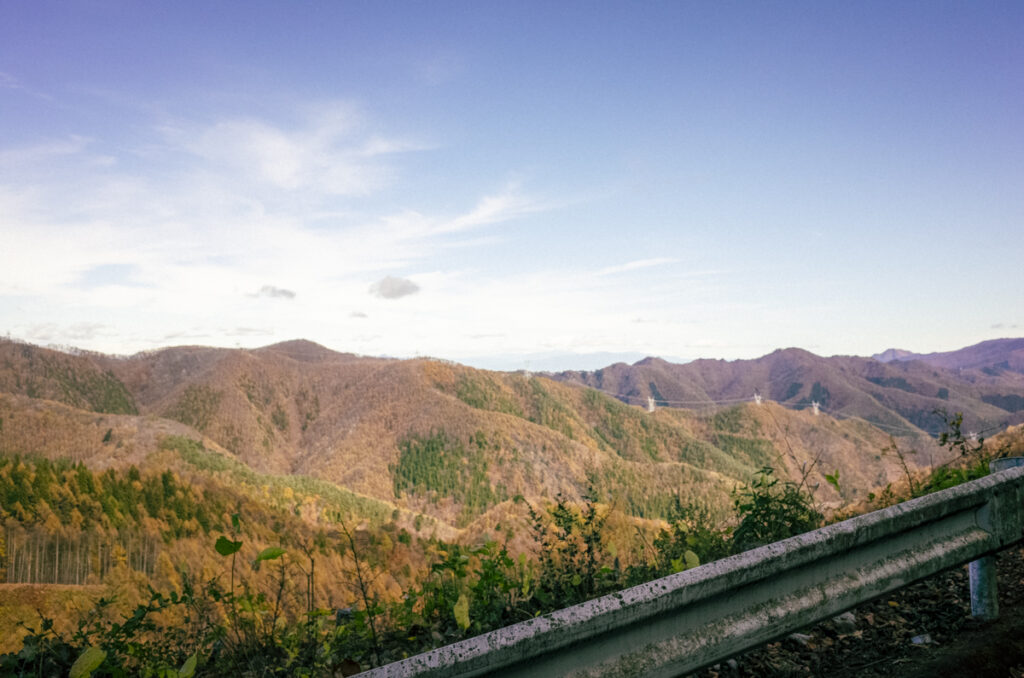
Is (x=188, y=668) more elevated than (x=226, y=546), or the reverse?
(x=226, y=546)

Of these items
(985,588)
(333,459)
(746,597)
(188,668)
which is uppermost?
(746,597)

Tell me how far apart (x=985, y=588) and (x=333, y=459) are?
375ft

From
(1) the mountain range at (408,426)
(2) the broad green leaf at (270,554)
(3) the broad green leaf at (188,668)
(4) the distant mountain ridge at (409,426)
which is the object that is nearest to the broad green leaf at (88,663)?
(3) the broad green leaf at (188,668)

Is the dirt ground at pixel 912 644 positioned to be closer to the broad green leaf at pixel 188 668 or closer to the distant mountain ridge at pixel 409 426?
the broad green leaf at pixel 188 668

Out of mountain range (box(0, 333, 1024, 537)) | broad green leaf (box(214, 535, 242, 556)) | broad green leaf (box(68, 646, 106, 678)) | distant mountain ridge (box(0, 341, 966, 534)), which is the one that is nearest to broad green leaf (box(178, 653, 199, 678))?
broad green leaf (box(68, 646, 106, 678))

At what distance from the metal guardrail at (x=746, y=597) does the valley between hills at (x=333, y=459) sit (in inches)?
51.5

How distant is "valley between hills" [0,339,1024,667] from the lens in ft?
42.3

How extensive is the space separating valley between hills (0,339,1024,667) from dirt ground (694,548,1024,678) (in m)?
0.90

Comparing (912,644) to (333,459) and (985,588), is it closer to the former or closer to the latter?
(985,588)

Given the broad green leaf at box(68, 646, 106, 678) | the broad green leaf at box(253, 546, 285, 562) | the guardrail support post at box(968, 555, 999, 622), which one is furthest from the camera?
the guardrail support post at box(968, 555, 999, 622)

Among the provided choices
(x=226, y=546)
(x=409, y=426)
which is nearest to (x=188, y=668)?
(x=226, y=546)

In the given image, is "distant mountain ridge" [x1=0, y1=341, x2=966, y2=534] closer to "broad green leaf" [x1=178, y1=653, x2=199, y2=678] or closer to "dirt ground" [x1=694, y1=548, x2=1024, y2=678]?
"broad green leaf" [x1=178, y1=653, x2=199, y2=678]

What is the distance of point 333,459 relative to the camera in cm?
10944

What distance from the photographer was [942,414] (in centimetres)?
615
